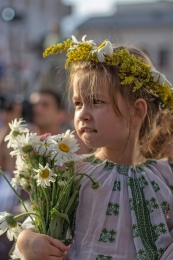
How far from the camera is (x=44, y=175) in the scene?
2367mm

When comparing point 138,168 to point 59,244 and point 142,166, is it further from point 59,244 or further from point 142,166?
point 59,244

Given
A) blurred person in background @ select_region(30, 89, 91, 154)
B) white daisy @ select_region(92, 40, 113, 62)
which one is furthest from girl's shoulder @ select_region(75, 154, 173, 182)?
blurred person in background @ select_region(30, 89, 91, 154)

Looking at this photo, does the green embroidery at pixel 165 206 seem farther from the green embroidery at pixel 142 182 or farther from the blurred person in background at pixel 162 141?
Answer: the blurred person in background at pixel 162 141

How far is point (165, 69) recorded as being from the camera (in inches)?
1432

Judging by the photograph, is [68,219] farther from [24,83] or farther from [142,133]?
[24,83]

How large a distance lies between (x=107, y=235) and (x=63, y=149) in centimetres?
42

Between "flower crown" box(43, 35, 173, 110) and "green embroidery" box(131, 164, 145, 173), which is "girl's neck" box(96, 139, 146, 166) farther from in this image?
"flower crown" box(43, 35, 173, 110)

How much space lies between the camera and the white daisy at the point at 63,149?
2.40m

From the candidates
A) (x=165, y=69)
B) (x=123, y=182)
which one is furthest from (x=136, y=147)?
(x=165, y=69)

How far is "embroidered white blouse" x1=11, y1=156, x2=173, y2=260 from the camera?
2350mm

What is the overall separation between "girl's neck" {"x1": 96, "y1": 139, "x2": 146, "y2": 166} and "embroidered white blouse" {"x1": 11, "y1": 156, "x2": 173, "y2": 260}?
0.20 feet

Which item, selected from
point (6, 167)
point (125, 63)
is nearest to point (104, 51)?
point (125, 63)

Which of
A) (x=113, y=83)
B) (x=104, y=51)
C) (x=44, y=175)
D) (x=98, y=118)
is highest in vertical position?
(x=104, y=51)

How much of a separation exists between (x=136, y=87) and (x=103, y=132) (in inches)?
9.8
